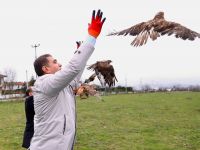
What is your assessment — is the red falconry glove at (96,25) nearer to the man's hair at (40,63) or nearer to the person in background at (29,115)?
the man's hair at (40,63)

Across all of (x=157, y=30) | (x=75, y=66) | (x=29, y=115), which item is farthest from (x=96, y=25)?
(x=29, y=115)

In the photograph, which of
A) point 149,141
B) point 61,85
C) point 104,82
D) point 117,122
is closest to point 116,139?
point 149,141

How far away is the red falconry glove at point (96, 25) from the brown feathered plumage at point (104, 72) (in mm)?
1031

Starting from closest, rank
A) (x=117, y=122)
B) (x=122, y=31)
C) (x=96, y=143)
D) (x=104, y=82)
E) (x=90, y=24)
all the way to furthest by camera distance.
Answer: (x=90, y=24)
(x=104, y=82)
(x=122, y=31)
(x=96, y=143)
(x=117, y=122)

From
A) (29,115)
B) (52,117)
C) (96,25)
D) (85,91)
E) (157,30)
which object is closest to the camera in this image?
(96,25)

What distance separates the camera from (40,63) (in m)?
4.28

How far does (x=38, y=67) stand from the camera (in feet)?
14.1

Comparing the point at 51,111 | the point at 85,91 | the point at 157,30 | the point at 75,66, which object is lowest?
the point at 51,111

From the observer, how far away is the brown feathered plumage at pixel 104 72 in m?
4.83

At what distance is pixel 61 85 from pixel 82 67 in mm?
253

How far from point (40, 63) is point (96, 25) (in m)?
0.77

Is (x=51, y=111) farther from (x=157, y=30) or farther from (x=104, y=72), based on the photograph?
(x=157, y=30)

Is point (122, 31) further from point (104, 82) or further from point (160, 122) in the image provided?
point (160, 122)

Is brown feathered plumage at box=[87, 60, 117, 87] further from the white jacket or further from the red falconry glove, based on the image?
the red falconry glove
